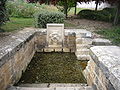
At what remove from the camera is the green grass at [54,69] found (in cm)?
389

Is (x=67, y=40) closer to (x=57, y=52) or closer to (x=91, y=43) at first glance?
(x=57, y=52)

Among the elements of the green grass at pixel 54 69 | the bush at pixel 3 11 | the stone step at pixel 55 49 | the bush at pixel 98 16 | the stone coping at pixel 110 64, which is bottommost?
the green grass at pixel 54 69

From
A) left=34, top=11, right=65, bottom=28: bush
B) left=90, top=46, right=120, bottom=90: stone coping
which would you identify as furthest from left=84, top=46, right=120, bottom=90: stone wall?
left=34, top=11, right=65, bottom=28: bush

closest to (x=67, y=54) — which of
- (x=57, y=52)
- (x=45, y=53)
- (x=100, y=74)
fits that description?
(x=57, y=52)

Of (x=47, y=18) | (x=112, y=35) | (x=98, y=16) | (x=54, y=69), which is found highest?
(x=47, y=18)

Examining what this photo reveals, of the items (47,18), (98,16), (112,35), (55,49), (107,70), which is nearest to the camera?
(107,70)

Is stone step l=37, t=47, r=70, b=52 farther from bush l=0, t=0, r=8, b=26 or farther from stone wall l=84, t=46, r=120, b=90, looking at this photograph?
stone wall l=84, t=46, r=120, b=90

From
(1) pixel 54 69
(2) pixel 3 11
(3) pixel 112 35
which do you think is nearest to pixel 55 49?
(1) pixel 54 69

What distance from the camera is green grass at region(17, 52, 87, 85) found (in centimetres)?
389

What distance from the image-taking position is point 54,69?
448 centimetres

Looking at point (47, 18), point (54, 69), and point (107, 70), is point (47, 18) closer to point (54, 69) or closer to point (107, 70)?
point (54, 69)

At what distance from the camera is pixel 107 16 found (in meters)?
11.5

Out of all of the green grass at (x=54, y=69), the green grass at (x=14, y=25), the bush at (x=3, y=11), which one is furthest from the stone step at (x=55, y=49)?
the bush at (x=3, y=11)

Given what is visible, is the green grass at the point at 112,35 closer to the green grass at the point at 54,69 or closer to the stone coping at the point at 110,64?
the green grass at the point at 54,69
